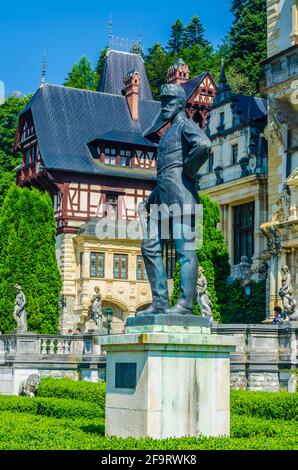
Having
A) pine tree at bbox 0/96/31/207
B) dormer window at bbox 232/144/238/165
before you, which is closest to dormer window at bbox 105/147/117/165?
pine tree at bbox 0/96/31/207

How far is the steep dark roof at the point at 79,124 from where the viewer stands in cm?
5169

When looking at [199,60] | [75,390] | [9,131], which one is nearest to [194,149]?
[75,390]

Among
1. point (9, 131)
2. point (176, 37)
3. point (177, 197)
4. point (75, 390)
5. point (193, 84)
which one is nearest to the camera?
point (177, 197)

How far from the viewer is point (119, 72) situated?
205ft

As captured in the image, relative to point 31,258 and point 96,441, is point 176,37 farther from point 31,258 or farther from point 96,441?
point 96,441

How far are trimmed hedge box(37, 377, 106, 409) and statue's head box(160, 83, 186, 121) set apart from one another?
6.58 metres

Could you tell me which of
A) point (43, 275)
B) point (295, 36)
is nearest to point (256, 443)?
point (295, 36)

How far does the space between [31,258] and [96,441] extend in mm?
33849

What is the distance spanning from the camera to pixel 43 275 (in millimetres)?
43594

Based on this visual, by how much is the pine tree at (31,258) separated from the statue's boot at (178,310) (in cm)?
3068

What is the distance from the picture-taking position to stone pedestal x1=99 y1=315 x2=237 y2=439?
34.3 ft

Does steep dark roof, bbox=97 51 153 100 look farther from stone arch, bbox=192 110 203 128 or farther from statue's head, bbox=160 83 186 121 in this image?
statue's head, bbox=160 83 186 121

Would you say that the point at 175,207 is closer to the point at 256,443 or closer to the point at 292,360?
the point at 256,443

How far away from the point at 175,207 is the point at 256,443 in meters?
3.24
